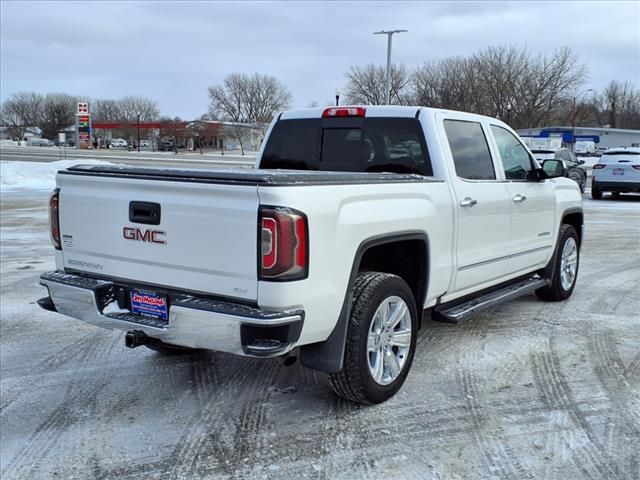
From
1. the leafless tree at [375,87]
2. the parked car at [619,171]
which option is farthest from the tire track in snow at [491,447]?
the leafless tree at [375,87]

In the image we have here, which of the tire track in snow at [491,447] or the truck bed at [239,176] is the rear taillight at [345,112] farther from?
the tire track in snow at [491,447]

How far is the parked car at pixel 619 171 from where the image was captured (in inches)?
738

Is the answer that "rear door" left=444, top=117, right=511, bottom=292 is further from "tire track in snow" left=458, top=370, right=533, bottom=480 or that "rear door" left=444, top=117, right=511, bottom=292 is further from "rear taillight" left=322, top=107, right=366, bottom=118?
"tire track in snow" left=458, top=370, right=533, bottom=480

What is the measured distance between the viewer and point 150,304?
3738 millimetres

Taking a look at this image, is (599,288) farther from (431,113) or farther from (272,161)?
(272,161)

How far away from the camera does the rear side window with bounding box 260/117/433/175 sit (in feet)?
16.2

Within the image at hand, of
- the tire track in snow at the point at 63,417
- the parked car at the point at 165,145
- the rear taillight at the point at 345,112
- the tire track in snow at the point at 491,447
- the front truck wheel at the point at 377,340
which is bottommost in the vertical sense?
the tire track in snow at the point at 63,417

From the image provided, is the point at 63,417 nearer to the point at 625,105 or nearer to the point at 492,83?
the point at 492,83

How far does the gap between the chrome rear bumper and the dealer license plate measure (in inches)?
1.4

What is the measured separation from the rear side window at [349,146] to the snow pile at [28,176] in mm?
18035

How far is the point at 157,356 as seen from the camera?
5117 millimetres

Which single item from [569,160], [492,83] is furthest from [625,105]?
[569,160]

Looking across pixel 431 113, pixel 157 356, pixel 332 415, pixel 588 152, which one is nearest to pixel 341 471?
pixel 332 415

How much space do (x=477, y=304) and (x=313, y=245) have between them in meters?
2.19
